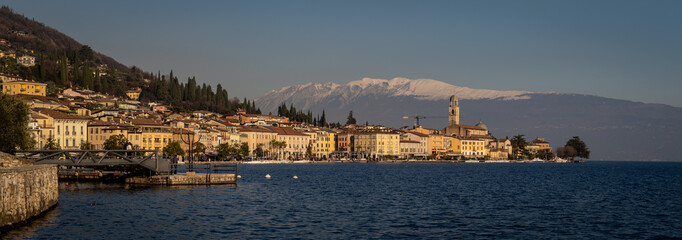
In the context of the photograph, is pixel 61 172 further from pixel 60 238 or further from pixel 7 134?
pixel 60 238

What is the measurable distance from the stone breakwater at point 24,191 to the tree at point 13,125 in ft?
84.5

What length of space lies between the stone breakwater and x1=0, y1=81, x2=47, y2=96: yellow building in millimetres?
115668

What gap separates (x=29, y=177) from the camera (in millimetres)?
28969

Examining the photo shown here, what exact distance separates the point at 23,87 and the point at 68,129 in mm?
45981

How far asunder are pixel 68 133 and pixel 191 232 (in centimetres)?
8188

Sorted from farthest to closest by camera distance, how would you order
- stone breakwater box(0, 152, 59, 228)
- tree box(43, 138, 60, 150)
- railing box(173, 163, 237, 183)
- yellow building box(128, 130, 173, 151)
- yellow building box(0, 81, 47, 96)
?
yellow building box(0, 81, 47, 96) → yellow building box(128, 130, 173, 151) → tree box(43, 138, 60, 150) → railing box(173, 163, 237, 183) → stone breakwater box(0, 152, 59, 228)

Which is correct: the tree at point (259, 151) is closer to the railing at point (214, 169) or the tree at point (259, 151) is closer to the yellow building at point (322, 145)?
the yellow building at point (322, 145)

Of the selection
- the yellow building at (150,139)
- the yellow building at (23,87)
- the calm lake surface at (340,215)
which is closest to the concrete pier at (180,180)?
the calm lake surface at (340,215)

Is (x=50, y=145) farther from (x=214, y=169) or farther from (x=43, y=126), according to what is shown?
(x=214, y=169)

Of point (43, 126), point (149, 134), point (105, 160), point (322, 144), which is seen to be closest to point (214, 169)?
point (105, 160)

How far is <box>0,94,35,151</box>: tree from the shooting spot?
6047cm

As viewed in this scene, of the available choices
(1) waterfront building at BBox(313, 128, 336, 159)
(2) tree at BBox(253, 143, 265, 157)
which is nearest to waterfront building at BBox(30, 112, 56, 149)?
(2) tree at BBox(253, 143, 265, 157)

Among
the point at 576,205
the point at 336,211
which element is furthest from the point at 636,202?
the point at 336,211

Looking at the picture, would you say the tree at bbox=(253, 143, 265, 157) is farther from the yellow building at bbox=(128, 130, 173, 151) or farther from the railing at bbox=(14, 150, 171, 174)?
the railing at bbox=(14, 150, 171, 174)
